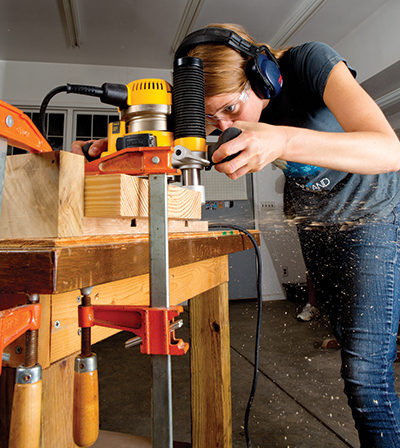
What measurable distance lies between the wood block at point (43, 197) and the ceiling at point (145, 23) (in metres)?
3.01

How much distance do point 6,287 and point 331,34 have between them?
3.74 meters

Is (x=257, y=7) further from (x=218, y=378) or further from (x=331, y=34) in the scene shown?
(x=218, y=378)

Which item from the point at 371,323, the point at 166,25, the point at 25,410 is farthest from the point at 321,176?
the point at 166,25

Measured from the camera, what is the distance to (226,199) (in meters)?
4.09

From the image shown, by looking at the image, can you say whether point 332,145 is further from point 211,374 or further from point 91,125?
point 91,125

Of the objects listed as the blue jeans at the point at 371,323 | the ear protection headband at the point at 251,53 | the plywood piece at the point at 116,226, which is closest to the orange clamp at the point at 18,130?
the plywood piece at the point at 116,226

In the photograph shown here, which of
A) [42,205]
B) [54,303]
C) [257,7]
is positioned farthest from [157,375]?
[257,7]

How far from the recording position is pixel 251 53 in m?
0.81

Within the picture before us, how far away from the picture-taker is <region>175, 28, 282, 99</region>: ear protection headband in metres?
0.78

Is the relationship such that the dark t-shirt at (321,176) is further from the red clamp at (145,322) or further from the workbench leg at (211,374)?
the red clamp at (145,322)

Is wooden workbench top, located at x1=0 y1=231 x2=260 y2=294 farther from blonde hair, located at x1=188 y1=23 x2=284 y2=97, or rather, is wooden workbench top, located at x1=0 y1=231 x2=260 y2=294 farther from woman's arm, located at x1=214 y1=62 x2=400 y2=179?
blonde hair, located at x1=188 y1=23 x2=284 y2=97

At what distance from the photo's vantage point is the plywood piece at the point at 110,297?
43 centimetres

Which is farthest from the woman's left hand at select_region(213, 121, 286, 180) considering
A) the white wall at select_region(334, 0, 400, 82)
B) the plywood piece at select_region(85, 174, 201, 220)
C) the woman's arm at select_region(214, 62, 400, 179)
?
the white wall at select_region(334, 0, 400, 82)

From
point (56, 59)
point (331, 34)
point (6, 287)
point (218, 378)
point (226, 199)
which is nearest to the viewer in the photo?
point (6, 287)
